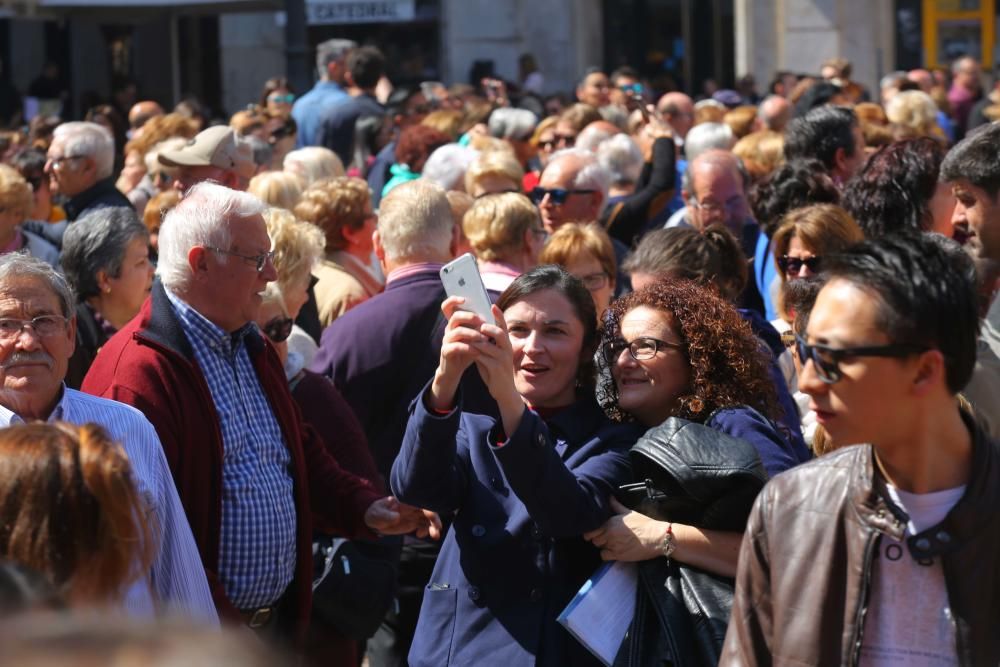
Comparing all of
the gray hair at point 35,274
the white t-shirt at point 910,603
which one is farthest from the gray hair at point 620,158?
the white t-shirt at point 910,603

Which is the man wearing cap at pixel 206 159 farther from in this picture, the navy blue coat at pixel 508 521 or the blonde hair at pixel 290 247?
the navy blue coat at pixel 508 521

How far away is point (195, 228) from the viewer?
395 cm

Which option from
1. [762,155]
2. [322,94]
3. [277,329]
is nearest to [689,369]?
[277,329]

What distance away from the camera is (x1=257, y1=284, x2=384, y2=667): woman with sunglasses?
453 cm

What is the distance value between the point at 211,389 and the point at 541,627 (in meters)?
1.13

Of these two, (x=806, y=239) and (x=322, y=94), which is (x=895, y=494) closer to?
(x=806, y=239)

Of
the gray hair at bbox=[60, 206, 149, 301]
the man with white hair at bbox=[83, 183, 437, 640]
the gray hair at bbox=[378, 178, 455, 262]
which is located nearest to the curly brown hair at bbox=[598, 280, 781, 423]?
the man with white hair at bbox=[83, 183, 437, 640]

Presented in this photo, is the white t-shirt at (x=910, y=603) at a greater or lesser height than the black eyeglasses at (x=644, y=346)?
lesser

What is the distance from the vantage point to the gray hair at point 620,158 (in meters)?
8.39

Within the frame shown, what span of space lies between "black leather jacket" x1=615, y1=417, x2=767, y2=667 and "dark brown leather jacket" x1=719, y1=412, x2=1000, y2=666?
458mm

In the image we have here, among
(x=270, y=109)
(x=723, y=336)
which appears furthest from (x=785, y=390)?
(x=270, y=109)

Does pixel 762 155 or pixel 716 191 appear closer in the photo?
pixel 716 191

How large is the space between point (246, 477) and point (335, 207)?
2798 millimetres

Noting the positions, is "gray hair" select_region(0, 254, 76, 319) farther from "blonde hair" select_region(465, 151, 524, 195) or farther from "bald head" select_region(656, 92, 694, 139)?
"bald head" select_region(656, 92, 694, 139)
